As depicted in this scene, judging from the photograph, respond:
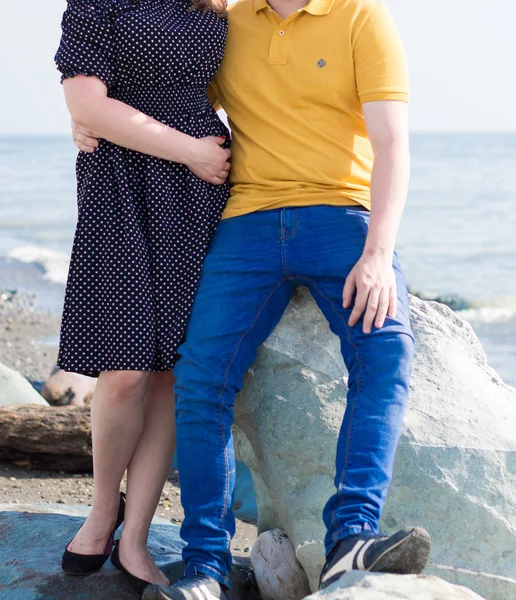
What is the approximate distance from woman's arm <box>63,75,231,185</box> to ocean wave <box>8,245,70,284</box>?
10.5 meters

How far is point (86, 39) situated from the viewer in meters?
2.89

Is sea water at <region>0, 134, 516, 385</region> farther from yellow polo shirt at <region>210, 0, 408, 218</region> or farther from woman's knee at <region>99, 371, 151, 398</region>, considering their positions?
woman's knee at <region>99, 371, 151, 398</region>

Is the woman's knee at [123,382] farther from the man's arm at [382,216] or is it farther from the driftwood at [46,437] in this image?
the driftwood at [46,437]

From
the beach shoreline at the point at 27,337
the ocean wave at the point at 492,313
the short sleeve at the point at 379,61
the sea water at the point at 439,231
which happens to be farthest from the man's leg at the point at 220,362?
the ocean wave at the point at 492,313

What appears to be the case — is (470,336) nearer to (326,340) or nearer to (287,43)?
(326,340)

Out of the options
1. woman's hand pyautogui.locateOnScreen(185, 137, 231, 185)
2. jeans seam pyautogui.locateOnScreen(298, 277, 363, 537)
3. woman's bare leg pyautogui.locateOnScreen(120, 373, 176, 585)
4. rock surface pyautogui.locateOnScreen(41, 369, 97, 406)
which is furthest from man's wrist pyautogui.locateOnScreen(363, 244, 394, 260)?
rock surface pyautogui.locateOnScreen(41, 369, 97, 406)

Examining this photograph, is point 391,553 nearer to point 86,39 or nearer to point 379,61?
point 379,61

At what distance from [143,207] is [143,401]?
2.14 ft

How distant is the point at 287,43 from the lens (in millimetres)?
3012

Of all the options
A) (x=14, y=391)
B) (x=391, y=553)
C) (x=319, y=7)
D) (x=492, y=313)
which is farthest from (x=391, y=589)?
(x=492, y=313)

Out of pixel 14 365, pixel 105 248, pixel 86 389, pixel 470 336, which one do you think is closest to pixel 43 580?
pixel 105 248

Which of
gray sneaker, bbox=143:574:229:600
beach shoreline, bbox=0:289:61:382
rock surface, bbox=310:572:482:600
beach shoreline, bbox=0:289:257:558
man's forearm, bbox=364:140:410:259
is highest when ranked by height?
man's forearm, bbox=364:140:410:259

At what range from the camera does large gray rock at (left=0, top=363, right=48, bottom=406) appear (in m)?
5.34

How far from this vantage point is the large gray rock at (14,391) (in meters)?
5.34
